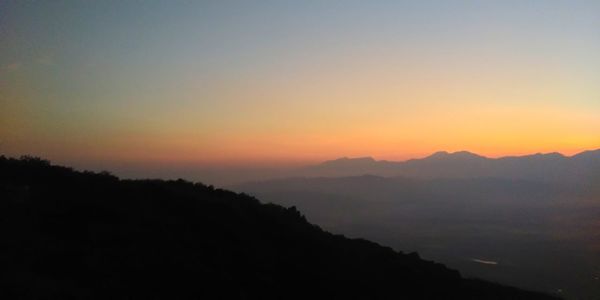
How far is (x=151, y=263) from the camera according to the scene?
14.7 m

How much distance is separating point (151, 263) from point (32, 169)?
11161 mm

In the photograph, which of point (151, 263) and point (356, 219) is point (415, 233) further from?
point (151, 263)

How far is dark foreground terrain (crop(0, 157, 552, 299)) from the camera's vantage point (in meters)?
12.8

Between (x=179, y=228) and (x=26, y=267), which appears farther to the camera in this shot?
(x=179, y=228)

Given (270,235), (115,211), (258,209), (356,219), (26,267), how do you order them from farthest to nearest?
1. (356,219)
2. (258,209)
3. (270,235)
4. (115,211)
5. (26,267)

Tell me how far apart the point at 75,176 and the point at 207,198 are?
6.97 meters

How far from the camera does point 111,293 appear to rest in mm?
12180

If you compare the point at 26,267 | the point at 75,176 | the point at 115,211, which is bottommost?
the point at 26,267

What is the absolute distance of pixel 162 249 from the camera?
16.0 meters

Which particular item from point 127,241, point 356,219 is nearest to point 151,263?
point 127,241

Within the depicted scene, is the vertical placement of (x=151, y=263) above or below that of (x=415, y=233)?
above

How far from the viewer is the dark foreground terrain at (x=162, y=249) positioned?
12.8 meters

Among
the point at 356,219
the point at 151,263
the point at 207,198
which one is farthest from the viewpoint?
the point at 356,219

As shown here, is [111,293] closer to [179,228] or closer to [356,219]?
[179,228]
